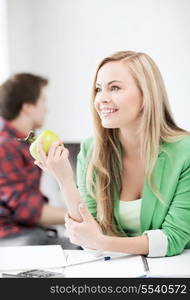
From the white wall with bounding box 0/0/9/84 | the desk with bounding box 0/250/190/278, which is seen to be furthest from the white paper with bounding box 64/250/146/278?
the white wall with bounding box 0/0/9/84

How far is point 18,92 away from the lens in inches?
56.0

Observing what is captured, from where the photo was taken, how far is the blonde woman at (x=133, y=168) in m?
1.05

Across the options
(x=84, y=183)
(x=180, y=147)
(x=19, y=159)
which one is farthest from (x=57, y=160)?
(x=19, y=159)

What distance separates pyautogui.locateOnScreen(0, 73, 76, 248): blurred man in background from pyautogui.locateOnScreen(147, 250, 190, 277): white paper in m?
0.50

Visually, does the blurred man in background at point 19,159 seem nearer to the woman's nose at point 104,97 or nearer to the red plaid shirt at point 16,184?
the red plaid shirt at point 16,184

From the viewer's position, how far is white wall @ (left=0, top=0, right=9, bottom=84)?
1.39 metres

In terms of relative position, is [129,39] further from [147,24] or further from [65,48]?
[65,48]

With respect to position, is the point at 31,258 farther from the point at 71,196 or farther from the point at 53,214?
the point at 53,214

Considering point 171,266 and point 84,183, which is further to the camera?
point 84,183

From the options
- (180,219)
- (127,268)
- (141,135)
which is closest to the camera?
(127,268)

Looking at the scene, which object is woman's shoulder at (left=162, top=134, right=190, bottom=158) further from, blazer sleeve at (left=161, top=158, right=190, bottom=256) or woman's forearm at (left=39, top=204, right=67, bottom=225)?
woman's forearm at (left=39, top=204, right=67, bottom=225)

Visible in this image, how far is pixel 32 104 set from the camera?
4.71ft

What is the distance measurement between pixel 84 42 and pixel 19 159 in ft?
1.34

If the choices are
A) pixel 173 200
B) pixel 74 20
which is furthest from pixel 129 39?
pixel 173 200
